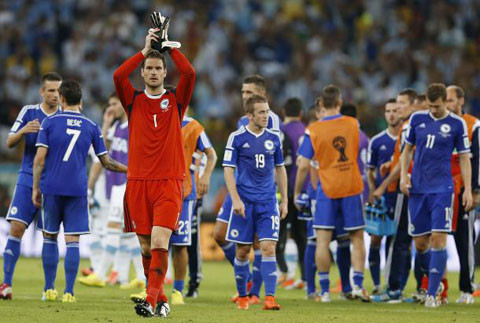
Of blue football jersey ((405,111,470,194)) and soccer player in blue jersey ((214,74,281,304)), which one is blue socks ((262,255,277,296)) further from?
blue football jersey ((405,111,470,194))

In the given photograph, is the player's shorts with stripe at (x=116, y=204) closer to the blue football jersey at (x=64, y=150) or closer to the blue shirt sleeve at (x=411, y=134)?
the blue football jersey at (x=64, y=150)

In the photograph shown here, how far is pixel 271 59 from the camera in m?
26.1

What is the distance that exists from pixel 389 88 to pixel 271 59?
297 centimetres

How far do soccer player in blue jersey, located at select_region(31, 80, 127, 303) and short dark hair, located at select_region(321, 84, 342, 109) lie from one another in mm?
2743

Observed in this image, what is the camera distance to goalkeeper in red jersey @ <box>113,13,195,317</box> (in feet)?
32.2

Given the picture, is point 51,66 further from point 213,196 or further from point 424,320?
point 424,320

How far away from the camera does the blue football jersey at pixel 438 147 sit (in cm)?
1216

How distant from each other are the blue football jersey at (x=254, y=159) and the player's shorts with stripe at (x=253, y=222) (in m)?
0.08

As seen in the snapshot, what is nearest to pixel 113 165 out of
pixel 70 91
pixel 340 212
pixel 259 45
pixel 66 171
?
pixel 66 171

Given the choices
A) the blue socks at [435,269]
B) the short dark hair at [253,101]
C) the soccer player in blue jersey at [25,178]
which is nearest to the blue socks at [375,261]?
the blue socks at [435,269]

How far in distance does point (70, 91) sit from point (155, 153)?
2.17 m

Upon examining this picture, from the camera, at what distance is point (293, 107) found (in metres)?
15.1

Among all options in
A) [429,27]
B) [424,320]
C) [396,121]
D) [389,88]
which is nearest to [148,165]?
[424,320]

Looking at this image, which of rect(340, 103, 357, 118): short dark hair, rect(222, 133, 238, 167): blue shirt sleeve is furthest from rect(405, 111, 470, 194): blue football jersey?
rect(340, 103, 357, 118): short dark hair
